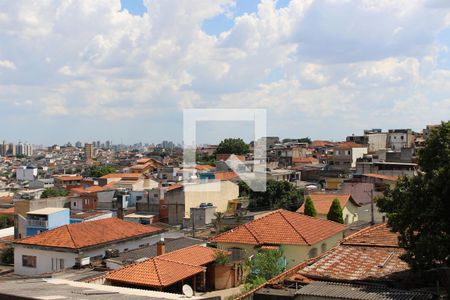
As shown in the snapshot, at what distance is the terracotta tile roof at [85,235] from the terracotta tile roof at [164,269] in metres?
5.01

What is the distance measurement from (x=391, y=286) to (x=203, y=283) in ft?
27.5

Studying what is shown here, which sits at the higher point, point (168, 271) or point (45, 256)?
point (168, 271)

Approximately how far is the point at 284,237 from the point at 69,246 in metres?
8.56

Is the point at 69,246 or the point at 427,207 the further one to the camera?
the point at 69,246

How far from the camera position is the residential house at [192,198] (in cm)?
3641

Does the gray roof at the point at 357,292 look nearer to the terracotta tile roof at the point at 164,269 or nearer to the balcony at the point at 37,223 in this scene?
the terracotta tile roof at the point at 164,269

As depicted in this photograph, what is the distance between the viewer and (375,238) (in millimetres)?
15273

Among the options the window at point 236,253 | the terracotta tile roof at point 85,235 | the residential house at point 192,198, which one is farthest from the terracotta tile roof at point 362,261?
the residential house at point 192,198

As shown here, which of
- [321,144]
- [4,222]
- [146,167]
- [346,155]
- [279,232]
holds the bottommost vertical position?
[4,222]

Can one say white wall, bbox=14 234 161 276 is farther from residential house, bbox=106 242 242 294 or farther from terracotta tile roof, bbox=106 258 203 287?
terracotta tile roof, bbox=106 258 203 287

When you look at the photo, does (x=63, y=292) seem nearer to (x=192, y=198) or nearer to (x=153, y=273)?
(x=153, y=273)

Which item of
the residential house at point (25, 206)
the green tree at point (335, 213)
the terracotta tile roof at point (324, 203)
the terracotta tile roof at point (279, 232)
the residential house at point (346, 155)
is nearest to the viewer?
the terracotta tile roof at point (279, 232)

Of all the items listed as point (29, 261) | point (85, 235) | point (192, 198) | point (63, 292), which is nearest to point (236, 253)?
point (85, 235)

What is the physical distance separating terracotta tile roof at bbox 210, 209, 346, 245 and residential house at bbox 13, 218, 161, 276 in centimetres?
522
